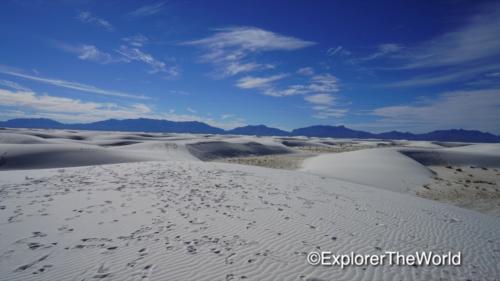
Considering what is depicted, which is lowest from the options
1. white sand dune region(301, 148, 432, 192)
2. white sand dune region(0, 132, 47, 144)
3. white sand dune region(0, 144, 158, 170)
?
white sand dune region(301, 148, 432, 192)

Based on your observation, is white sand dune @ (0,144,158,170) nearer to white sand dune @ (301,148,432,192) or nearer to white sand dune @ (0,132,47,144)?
white sand dune @ (0,132,47,144)

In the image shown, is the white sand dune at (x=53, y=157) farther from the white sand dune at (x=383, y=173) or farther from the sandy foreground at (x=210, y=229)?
the white sand dune at (x=383, y=173)

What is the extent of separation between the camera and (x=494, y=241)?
8.27 metres

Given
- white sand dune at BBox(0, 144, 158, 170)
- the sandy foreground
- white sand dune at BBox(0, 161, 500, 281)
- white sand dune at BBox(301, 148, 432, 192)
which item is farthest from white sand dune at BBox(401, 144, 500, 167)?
white sand dune at BBox(0, 144, 158, 170)

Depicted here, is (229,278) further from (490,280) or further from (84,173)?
(84,173)

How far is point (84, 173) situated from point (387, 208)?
15141 millimetres

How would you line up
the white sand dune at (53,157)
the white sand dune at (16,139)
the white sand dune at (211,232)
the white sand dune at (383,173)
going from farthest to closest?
the white sand dune at (16,139) < the white sand dune at (53,157) < the white sand dune at (383,173) < the white sand dune at (211,232)

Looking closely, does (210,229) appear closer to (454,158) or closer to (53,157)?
(53,157)

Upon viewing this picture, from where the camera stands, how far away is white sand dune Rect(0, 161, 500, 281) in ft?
17.6

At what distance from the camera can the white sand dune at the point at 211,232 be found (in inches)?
212

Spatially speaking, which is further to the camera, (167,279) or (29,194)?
(29,194)

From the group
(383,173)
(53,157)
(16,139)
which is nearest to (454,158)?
(383,173)

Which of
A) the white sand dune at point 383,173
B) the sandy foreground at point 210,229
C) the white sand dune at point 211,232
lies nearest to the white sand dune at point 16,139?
the sandy foreground at point 210,229

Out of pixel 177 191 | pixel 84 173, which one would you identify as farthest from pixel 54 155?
pixel 177 191
